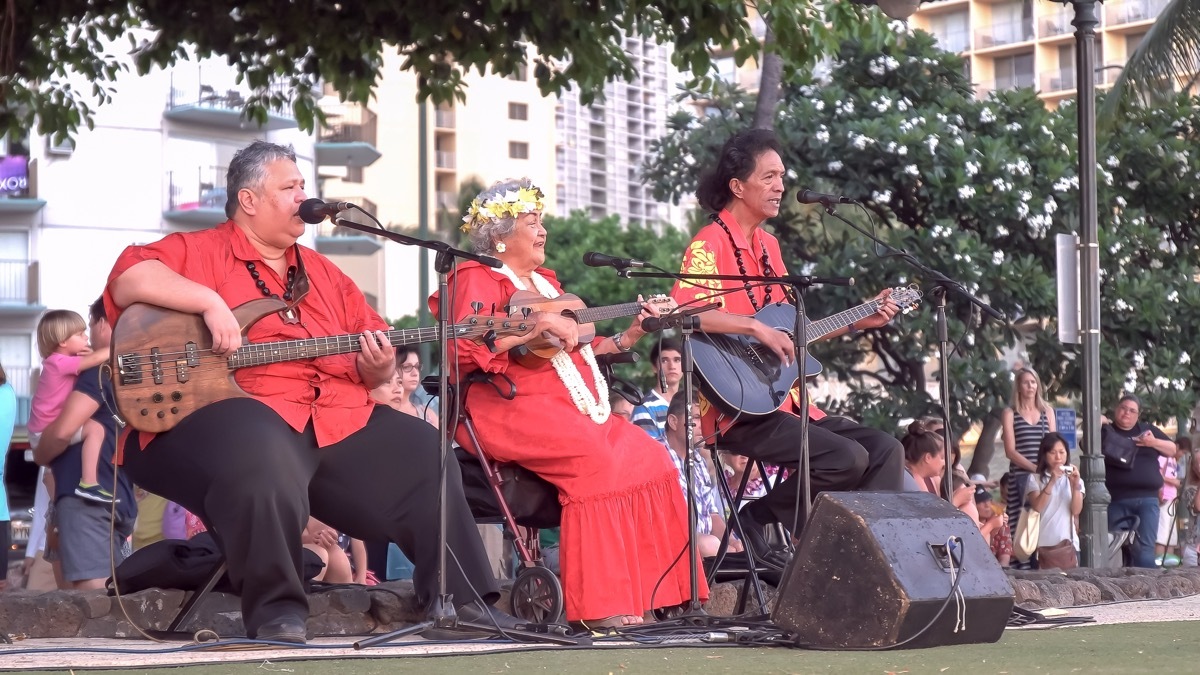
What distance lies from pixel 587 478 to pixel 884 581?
1.51 meters

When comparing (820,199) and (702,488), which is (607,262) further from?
(702,488)

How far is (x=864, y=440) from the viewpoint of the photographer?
681 centimetres

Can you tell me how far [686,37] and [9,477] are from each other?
799 cm

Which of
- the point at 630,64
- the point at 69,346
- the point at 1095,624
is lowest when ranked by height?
the point at 1095,624

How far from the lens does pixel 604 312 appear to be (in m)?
6.11

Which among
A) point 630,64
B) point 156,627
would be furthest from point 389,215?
point 156,627

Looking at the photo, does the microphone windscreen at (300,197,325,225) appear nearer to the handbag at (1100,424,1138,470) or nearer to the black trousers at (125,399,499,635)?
the black trousers at (125,399,499,635)

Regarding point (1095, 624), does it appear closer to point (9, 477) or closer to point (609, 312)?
point (609, 312)

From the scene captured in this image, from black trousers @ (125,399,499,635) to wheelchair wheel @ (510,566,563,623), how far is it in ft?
0.87

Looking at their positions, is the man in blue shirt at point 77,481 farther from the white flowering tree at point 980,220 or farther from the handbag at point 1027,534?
the white flowering tree at point 980,220

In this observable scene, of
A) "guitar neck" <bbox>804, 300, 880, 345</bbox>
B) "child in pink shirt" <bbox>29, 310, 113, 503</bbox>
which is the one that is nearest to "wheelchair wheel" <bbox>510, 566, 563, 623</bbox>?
"guitar neck" <bbox>804, 300, 880, 345</bbox>

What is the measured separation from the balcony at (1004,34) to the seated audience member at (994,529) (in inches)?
2230

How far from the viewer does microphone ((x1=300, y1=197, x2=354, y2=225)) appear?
17.9ft

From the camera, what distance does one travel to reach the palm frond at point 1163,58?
17.2 m
